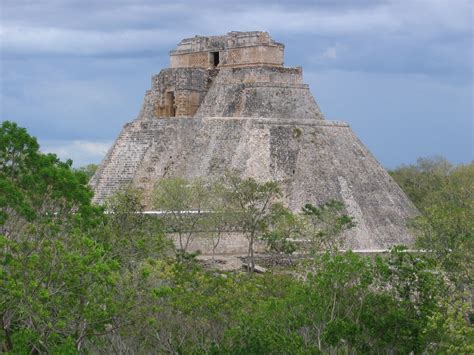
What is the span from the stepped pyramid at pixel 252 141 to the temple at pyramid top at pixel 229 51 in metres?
0.04

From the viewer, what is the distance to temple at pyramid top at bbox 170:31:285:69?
44906 mm

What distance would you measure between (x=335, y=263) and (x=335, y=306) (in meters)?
0.94

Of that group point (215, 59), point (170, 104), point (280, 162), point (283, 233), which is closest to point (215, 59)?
point (215, 59)

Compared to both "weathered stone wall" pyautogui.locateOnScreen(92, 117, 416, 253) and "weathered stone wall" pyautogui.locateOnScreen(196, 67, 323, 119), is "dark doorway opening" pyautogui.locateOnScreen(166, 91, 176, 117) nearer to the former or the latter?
"weathered stone wall" pyautogui.locateOnScreen(196, 67, 323, 119)

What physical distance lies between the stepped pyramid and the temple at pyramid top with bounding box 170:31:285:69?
38mm

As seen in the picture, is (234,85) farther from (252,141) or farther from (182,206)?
(182,206)

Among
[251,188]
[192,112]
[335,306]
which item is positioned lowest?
[335,306]

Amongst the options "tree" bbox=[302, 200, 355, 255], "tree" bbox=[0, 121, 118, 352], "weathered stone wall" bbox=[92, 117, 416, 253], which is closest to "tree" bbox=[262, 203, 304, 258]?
"tree" bbox=[302, 200, 355, 255]

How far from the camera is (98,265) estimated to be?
19.6m

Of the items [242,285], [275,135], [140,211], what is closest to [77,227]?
[242,285]

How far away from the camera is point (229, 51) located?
45.6 meters

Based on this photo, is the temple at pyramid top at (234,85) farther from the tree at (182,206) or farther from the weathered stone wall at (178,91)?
the tree at (182,206)

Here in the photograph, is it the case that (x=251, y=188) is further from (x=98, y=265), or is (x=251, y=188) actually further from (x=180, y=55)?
(x=98, y=265)

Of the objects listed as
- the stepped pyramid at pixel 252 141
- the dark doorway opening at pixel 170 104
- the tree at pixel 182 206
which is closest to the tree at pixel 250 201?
the tree at pixel 182 206
